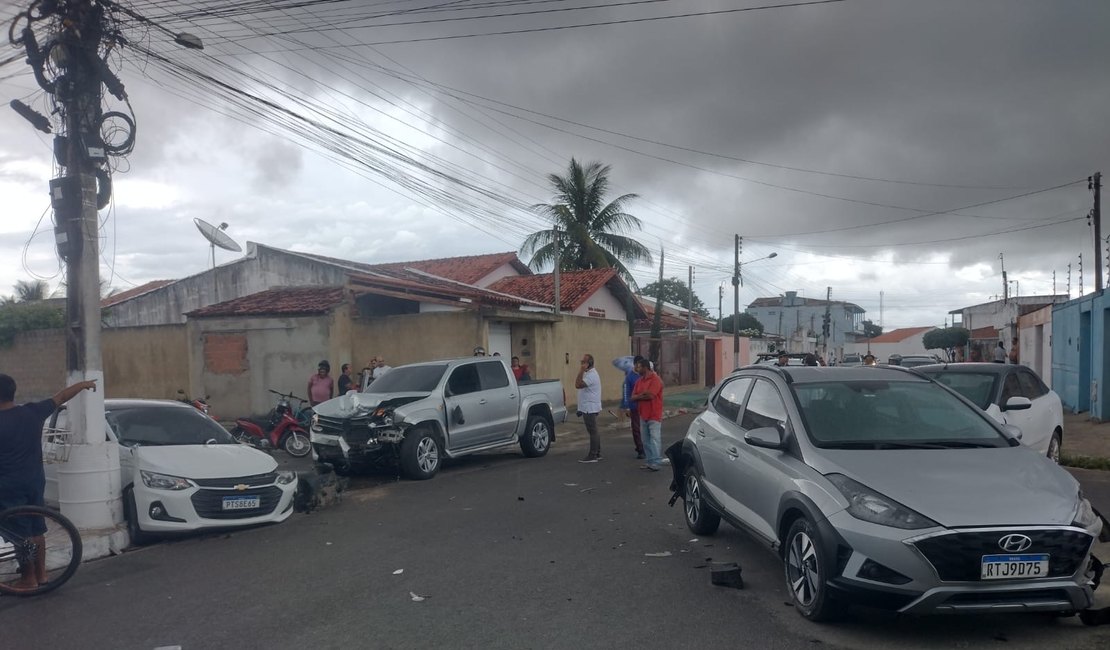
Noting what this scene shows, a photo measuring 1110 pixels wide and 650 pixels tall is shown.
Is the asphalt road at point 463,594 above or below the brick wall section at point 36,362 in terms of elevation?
below

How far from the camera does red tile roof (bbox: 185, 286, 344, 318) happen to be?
20094mm

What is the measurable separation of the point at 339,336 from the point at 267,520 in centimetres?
1120

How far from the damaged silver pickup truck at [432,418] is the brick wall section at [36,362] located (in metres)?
17.9

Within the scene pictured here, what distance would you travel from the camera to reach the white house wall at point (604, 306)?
3045 cm

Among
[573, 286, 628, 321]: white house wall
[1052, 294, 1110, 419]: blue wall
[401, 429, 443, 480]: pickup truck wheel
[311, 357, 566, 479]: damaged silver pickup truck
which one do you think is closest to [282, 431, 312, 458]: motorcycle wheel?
[311, 357, 566, 479]: damaged silver pickup truck

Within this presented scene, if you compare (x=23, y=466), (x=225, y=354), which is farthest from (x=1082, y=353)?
(x=23, y=466)

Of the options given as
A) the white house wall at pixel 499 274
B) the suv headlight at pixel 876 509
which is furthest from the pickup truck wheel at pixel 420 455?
the white house wall at pixel 499 274

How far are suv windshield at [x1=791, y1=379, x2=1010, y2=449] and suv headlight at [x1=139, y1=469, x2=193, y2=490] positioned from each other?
6050mm

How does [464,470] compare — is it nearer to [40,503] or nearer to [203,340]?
[40,503]

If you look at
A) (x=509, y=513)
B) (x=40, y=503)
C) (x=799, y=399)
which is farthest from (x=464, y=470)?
(x=799, y=399)

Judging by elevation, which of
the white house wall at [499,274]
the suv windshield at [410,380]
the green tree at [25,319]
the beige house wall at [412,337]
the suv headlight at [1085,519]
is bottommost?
the suv headlight at [1085,519]

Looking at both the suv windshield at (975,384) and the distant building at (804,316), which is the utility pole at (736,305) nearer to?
the suv windshield at (975,384)

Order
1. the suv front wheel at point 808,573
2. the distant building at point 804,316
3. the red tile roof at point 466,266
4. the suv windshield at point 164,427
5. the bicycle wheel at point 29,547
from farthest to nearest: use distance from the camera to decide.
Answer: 1. the distant building at point 804,316
2. the red tile roof at point 466,266
3. the suv windshield at point 164,427
4. the bicycle wheel at point 29,547
5. the suv front wheel at point 808,573

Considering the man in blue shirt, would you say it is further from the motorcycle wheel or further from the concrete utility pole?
the motorcycle wheel
